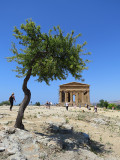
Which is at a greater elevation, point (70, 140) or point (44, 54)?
point (44, 54)

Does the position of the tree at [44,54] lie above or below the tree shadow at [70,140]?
above

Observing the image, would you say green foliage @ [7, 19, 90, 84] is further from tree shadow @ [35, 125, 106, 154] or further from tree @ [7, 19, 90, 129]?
tree shadow @ [35, 125, 106, 154]

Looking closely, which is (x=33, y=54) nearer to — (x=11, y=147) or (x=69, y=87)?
A: (x=11, y=147)

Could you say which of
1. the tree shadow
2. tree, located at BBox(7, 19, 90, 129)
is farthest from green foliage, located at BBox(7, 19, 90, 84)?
the tree shadow

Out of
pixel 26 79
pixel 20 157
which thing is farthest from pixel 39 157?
pixel 26 79

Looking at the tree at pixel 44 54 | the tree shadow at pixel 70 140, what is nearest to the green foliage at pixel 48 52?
the tree at pixel 44 54

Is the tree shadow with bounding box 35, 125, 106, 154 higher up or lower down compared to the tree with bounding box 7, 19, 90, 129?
lower down

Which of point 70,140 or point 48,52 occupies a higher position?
point 48,52

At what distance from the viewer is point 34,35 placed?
11.3 metres

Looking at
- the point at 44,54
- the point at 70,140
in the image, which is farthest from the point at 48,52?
the point at 70,140

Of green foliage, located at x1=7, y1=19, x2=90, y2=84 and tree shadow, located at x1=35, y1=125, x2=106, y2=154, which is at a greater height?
green foliage, located at x1=7, y1=19, x2=90, y2=84

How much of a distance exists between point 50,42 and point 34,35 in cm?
140

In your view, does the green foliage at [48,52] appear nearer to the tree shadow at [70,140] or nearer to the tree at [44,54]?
the tree at [44,54]

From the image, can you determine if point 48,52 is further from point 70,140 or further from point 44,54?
point 70,140
